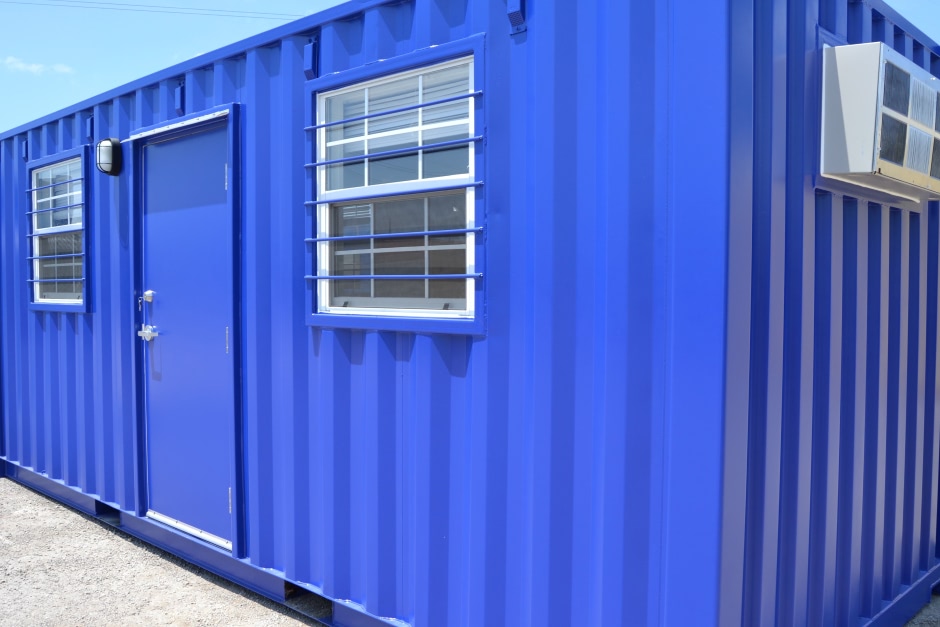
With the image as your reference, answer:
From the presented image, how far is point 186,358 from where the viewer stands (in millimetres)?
4348

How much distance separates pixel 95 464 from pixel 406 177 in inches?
137

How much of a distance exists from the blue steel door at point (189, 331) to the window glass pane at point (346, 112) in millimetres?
843

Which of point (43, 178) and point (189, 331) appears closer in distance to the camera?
point (189, 331)

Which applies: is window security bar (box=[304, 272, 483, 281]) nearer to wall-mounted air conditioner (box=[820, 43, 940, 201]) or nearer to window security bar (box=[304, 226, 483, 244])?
window security bar (box=[304, 226, 483, 244])

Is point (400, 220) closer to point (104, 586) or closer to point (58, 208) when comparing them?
point (104, 586)

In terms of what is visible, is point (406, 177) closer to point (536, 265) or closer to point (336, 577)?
point (536, 265)

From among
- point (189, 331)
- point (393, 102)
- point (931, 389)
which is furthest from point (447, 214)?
point (931, 389)

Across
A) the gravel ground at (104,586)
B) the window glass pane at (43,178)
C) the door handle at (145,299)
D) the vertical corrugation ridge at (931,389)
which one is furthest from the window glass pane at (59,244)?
the vertical corrugation ridge at (931,389)

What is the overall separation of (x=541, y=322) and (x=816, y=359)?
1119 mm

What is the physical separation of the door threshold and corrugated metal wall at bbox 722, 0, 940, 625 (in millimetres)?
2828

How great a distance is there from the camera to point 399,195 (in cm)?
312

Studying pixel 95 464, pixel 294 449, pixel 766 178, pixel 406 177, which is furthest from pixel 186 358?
pixel 766 178

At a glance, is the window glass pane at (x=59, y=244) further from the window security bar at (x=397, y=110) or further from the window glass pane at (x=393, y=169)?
the window glass pane at (x=393, y=169)

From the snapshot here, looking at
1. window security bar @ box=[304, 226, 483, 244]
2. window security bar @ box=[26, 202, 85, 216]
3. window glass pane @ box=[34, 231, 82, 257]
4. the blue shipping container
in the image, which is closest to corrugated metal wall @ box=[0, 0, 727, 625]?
the blue shipping container
